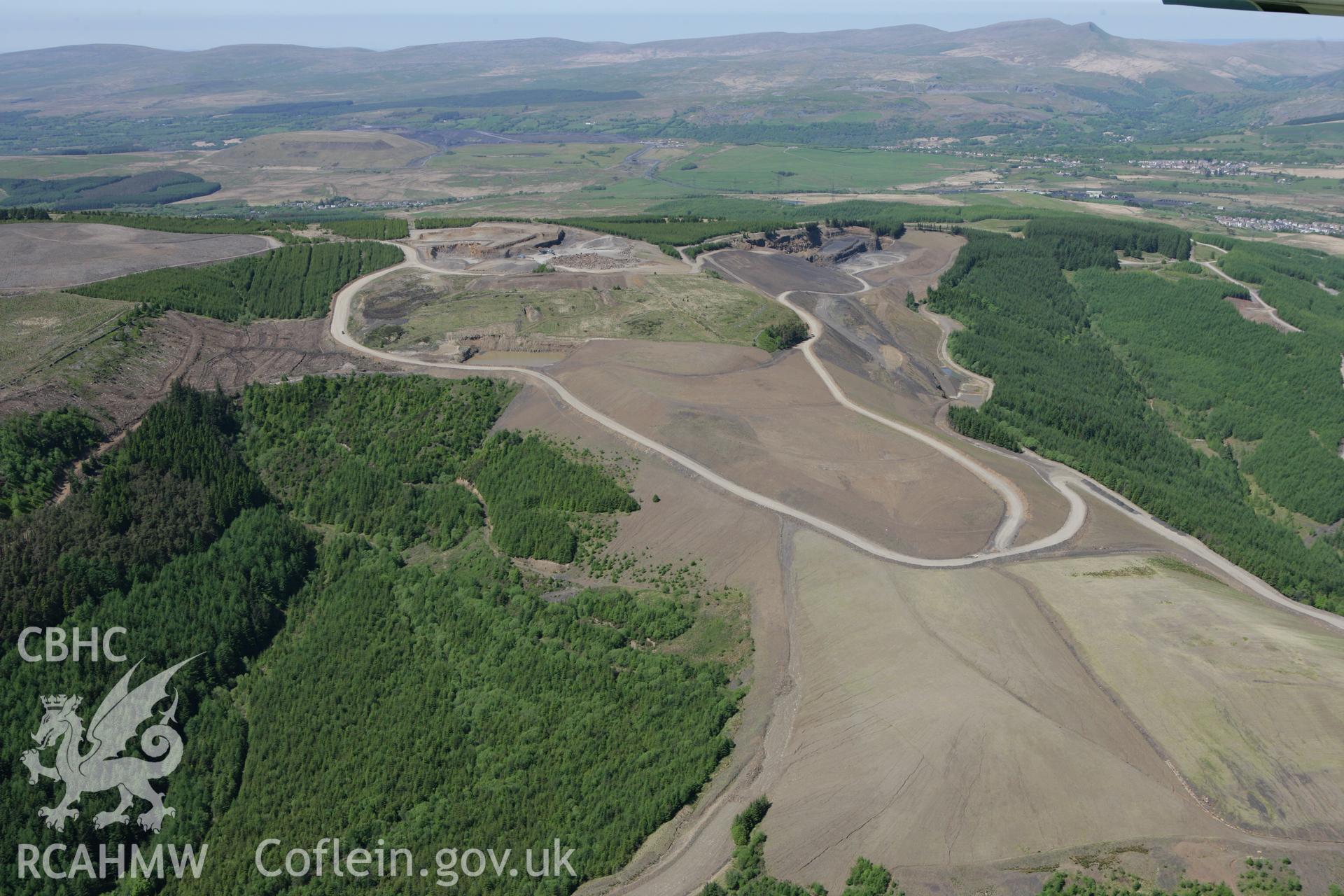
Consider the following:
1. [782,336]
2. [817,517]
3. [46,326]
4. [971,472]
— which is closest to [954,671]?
[817,517]

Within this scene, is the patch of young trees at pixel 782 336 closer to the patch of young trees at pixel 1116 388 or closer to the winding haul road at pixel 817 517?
the winding haul road at pixel 817 517

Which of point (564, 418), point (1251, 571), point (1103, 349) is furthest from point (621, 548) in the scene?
point (1103, 349)

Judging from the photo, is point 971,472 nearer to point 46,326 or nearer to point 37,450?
point 37,450

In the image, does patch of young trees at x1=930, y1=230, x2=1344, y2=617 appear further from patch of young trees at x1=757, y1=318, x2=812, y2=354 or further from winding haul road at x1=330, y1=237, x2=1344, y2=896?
patch of young trees at x1=757, y1=318, x2=812, y2=354

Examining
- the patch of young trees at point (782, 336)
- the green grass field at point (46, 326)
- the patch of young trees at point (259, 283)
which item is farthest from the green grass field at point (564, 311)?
the green grass field at point (46, 326)

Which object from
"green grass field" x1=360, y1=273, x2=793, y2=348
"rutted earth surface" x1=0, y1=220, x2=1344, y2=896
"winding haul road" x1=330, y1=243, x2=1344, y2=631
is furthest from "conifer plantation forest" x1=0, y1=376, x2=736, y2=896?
"green grass field" x1=360, y1=273, x2=793, y2=348

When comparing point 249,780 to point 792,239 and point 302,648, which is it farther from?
point 792,239

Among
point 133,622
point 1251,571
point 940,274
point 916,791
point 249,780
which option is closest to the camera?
point 916,791
